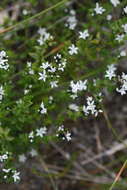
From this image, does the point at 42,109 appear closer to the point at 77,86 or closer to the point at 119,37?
the point at 77,86

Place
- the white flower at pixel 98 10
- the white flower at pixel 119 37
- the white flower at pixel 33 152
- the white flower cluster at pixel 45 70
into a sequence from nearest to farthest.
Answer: the white flower cluster at pixel 45 70 < the white flower at pixel 119 37 < the white flower at pixel 98 10 < the white flower at pixel 33 152

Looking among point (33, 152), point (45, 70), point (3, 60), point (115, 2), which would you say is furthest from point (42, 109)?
point (115, 2)

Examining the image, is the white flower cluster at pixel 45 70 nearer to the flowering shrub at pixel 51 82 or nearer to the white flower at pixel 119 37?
the flowering shrub at pixel 51 82

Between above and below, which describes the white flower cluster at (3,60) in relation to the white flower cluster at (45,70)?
above

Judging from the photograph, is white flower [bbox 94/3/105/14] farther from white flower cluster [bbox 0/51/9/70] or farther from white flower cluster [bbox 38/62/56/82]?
white flower cluster [bbox 0/51/9/70]

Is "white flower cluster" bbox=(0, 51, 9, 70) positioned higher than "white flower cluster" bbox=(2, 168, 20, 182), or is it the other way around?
"white flower cluster" bbox=(0, 51, 9, 70)

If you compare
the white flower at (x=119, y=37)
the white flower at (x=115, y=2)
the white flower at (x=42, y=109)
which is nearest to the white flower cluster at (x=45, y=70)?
the white flower at (x=42, y=109)

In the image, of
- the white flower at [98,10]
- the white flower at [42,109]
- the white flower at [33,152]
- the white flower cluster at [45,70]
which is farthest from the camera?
the white flower at [33,152]

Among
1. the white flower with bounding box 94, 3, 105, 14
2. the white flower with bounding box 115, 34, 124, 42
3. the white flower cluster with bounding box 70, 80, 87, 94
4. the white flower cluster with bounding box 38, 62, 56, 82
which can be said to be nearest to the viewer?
the white flower cluster with bounding box 38, 62, 56, 82

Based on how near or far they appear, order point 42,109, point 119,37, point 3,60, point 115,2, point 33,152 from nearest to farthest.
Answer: point 3,60, point 42,109, point 119,37, point 115,2, point 33,152

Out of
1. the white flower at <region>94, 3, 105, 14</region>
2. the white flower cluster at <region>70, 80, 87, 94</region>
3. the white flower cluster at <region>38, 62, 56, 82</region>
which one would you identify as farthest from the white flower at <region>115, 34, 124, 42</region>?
the white flower cluster at <region>38, 62, 56, 82</region>

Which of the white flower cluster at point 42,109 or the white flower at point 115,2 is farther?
the white flower at point 115,2
